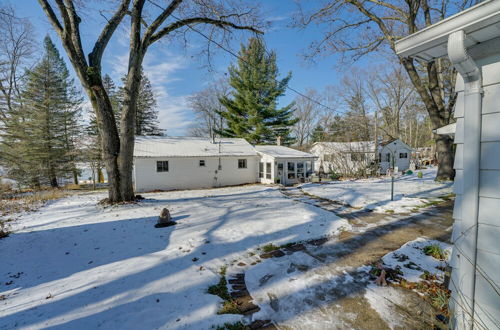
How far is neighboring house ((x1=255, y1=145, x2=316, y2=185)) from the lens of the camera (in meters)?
15.1

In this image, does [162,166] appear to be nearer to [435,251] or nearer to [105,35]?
[105,35]

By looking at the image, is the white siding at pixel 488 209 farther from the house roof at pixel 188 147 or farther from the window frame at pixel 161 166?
the window frame at pixel 161 166

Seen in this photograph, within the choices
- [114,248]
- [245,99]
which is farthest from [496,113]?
[245,99]

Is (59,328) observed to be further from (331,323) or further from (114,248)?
(331,323)

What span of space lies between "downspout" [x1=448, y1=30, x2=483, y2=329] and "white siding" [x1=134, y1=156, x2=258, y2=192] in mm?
13919

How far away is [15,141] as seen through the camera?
1666 cm

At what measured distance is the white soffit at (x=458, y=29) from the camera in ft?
5.19

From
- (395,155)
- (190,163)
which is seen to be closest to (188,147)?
(190,163)

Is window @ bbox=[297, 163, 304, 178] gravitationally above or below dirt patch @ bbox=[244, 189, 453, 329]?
above

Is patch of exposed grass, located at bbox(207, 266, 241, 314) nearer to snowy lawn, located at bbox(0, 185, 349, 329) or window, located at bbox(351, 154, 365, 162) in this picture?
snowy lawn, located at bbox(0, 185, 349, 329)

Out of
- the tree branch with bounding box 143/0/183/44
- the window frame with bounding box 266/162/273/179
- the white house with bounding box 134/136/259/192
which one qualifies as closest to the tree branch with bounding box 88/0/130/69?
the tree branch with bounding box 143/0/183/44

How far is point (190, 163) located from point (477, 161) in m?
14.1

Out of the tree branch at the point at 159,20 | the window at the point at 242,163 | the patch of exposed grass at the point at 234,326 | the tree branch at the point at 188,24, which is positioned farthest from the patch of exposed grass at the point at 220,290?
the window at the point at 242,163

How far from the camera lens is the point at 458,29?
1723mm
